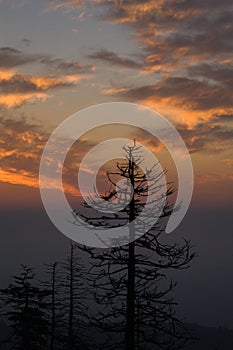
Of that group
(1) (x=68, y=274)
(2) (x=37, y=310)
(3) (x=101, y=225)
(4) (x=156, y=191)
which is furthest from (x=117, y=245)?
(1) (x=68, y=274)

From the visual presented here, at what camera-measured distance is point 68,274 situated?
35.9 meters

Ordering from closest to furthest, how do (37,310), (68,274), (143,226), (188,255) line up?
(188,255) < (143,226) < (37,310) < (68,274)

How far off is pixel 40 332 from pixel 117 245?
1576cm

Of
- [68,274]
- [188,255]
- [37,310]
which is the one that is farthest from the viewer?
[68,274]

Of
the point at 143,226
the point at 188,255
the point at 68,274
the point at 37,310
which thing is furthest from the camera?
the point at 68,274

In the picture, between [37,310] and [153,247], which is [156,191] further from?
[37,310]

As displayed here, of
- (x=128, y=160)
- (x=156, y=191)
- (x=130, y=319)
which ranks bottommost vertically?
(x=130, y=319)

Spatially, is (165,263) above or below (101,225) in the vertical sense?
below

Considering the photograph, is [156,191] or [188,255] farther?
[156,191]

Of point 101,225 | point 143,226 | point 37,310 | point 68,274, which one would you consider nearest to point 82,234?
point 101,225

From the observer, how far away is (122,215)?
1731 cm

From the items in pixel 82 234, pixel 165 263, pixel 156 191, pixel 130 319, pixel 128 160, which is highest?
pixel 128 160

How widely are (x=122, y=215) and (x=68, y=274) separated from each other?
19838 mm

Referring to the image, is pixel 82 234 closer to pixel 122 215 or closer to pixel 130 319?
pixel 122 215
